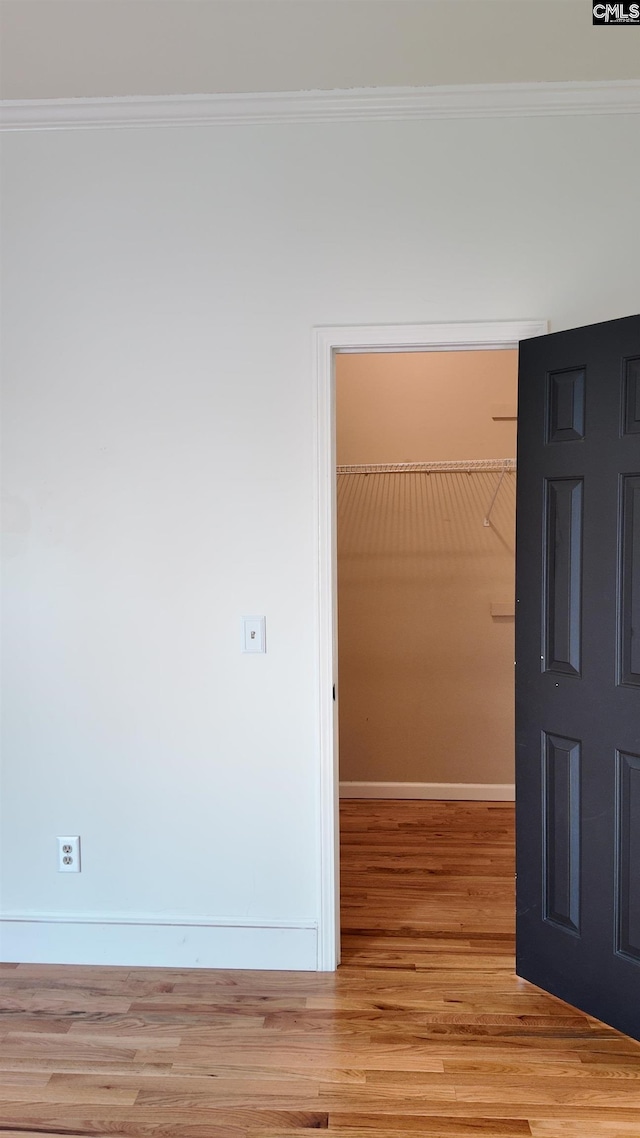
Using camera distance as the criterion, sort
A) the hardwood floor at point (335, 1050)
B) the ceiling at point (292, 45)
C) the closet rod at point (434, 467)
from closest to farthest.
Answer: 1. the hardwood floor at point (335, 1050)
2. the ceiling at point (292, 45)
3. the closet rod at point (434, 467)

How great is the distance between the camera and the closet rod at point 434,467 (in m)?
4.29

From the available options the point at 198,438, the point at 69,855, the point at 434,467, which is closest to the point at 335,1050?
the point at 69,855

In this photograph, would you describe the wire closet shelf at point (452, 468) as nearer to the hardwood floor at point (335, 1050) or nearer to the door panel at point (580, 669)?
the door panel at point (580, 669)

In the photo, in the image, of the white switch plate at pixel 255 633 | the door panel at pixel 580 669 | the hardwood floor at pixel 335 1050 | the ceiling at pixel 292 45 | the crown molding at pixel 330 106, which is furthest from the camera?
the white switch plate at pixel 255 633

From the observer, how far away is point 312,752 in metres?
2.70

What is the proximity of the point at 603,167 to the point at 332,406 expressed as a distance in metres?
1.16

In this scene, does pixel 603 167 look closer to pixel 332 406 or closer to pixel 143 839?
pixel 332 406

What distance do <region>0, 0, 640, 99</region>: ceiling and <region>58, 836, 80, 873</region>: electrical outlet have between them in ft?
8.26

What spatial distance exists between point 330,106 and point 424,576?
7.92 feet

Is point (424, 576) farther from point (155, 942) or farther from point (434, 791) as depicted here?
point (155, 942)

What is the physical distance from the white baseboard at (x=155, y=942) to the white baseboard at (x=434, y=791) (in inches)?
65.5

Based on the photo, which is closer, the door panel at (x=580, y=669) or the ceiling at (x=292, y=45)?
the ceiling at (x=292, y=45)

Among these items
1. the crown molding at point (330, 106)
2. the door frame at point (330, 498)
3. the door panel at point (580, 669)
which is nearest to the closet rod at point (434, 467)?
the door frame at point (330, 498)

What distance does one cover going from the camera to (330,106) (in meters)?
2.57
